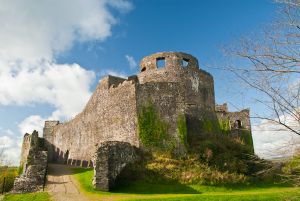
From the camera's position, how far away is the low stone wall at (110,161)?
21.1m

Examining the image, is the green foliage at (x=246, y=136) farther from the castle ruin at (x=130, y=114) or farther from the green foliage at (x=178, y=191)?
the green foliage at (x=178, y=191)

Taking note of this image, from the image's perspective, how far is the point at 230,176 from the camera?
934 inches

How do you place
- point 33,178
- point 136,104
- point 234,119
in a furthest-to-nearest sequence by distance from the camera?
point 234,119 → point 136,104 → point 33,178

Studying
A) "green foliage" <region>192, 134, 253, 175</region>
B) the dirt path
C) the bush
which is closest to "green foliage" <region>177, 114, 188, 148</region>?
"green foliage" <region>192, 134, 253, 175</region>

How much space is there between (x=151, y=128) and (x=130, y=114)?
7.35 feet

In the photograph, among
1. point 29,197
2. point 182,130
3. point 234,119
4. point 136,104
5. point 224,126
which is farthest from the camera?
point 234,119

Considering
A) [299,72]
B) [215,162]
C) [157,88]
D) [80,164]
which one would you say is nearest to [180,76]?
[157,88]

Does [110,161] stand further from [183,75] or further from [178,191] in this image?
[183,75]

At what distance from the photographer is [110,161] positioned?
869 inches

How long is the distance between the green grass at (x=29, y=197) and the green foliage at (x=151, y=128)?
8.45 metres

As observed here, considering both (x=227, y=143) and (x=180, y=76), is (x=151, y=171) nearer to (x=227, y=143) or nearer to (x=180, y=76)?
(x=227, y=143)

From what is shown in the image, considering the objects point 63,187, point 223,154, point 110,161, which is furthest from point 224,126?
point 63,187

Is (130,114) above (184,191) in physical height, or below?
above

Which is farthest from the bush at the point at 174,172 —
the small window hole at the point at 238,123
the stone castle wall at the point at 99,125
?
the small window hole at the point at 238,123
